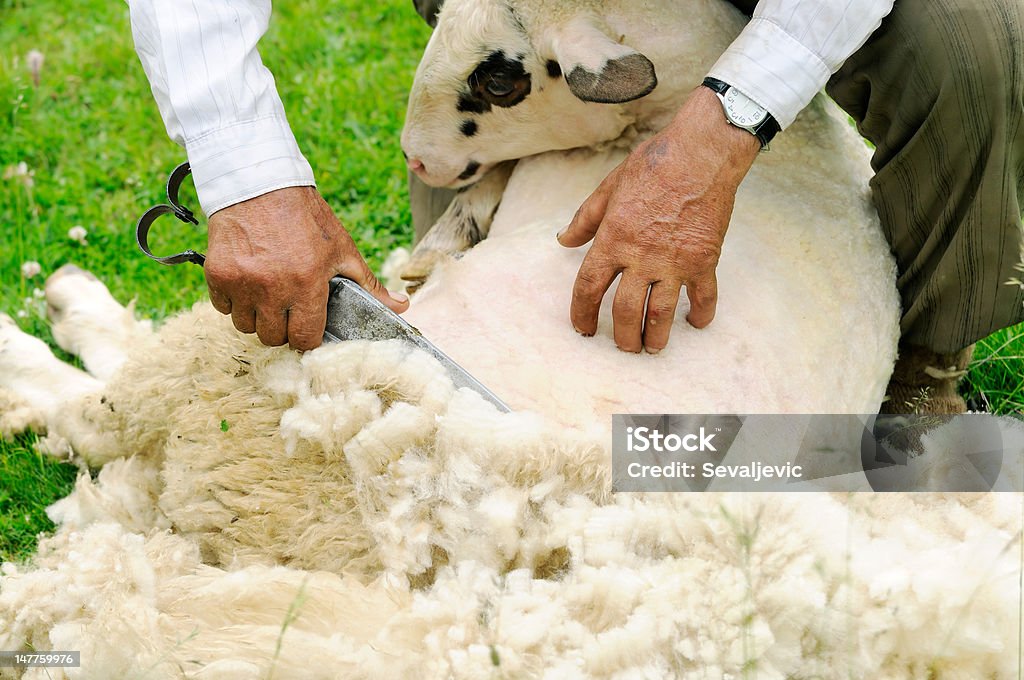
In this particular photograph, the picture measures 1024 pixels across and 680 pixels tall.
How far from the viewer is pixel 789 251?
6.45 feet

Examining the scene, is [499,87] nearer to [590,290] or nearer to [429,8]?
[590,290]

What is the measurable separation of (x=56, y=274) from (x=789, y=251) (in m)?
2.26

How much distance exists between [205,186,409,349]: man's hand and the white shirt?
0.04 m

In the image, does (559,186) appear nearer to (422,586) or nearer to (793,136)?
(793,136)

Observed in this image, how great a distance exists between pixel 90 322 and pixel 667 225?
1927 mm

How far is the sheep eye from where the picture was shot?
219 cm

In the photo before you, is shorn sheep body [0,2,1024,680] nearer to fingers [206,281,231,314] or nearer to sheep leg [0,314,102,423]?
fingers [206,281,231,314]

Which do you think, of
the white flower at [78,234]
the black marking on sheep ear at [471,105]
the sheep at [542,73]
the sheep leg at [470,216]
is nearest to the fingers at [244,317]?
the sheep at [542,73]

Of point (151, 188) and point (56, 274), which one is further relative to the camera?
point (151, 188)

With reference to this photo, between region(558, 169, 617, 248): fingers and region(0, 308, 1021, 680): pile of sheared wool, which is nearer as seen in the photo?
region(0, 308, 1021, 680): pile of sheared wool

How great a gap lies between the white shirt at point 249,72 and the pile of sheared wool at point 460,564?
34 centimetres

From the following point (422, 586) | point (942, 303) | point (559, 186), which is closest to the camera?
point (422, 586)

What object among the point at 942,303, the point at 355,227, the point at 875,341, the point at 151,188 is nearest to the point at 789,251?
the point at 875,341

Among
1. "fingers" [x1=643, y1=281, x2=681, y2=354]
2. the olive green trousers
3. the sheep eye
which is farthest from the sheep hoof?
the olive green trousers
